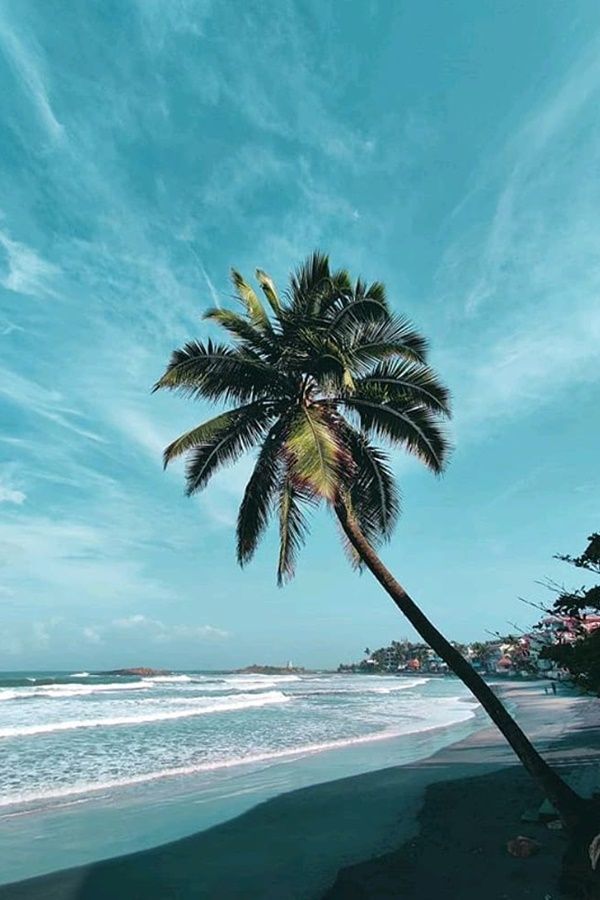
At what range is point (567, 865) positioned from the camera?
6727mm

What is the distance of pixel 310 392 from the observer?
10781 millimetres

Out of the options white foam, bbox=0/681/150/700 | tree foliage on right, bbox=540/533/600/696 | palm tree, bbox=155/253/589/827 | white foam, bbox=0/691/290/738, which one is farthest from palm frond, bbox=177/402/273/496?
white foam, bbox=0/681/150/700

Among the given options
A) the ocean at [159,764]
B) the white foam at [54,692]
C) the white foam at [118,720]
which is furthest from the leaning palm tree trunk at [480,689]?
the white foam at [54,692]

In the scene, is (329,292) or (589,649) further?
(329,292)

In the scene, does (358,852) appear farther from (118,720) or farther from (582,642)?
(118,720)

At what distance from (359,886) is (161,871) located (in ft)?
9.21

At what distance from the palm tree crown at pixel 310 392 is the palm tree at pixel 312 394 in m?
0.02

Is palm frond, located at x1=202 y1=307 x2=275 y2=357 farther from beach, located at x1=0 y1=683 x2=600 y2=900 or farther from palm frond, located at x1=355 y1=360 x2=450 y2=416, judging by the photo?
beach, located at x1=0 y1=683 x2=600 y2=900

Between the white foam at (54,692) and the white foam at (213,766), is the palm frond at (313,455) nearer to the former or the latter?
the white foam at (213,766)

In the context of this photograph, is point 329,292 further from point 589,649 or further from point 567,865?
point 567,865

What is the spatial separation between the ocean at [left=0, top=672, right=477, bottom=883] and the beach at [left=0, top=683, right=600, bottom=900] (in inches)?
30.5

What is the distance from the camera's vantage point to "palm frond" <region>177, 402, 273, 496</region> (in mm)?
10945

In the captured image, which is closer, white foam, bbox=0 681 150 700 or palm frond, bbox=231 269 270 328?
palm frond, bbox=231 269 270 328

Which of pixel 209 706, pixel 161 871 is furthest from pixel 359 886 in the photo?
pixel 209 706
